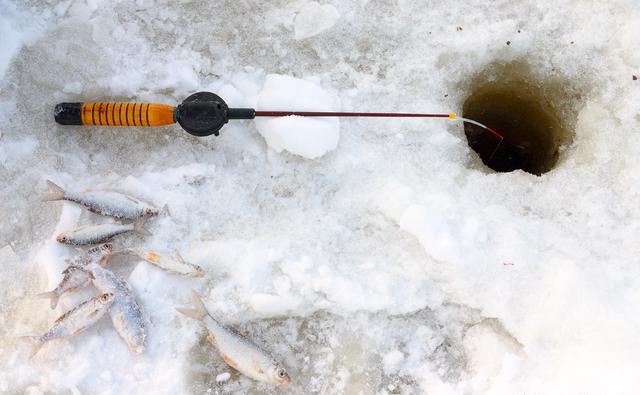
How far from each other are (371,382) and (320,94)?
1.24m

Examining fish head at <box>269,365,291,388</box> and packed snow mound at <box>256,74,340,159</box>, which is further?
packed snow mound at <box>256,74,340,159</box>

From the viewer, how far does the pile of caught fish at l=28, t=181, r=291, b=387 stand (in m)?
2.11

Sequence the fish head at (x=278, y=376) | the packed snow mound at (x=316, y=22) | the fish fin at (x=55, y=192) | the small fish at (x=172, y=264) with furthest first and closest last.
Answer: the packed snow mound at (x=316, y=22) → the fish fin at (x=55, y=192) → the small fish at (x=172, y=264) → the fish head at (x=278, y=376)

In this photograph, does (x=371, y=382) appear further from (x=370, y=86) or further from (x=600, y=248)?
(x=370, y=86)

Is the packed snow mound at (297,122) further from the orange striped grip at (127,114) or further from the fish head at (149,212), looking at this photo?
the fish head at (149,212)

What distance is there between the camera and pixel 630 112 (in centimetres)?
234

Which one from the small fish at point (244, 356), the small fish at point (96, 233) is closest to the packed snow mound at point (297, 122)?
the small fish at point (96, 233)

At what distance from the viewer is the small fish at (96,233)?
2.26m

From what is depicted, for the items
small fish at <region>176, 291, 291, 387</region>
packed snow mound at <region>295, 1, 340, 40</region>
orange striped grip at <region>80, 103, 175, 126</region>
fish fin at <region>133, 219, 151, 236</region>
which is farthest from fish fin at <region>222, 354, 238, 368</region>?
packed snow mound at <region>295, 1, 340, 40</region>

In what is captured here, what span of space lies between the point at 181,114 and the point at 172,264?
625 millimetres

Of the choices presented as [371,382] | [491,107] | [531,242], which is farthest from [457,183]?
[371,382]

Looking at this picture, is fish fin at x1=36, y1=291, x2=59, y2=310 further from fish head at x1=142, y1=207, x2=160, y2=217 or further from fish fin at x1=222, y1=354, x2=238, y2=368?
fish fin at x1=222, y1=354, x2=238, y2=368

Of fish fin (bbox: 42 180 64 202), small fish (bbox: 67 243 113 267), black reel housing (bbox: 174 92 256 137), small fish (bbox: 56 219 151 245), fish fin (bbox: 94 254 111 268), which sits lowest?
fish fin (bbox: 94 254 111 268)

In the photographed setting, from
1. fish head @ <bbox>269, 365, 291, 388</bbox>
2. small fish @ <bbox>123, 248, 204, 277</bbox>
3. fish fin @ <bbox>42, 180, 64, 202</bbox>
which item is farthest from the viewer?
fish fin @ <bbox>42, 180, 64, 202</bbox>
